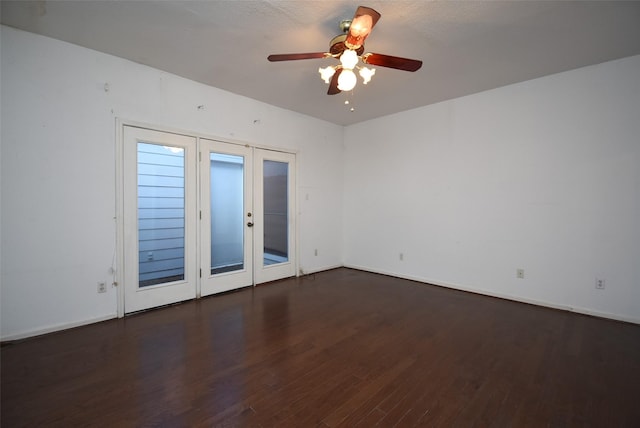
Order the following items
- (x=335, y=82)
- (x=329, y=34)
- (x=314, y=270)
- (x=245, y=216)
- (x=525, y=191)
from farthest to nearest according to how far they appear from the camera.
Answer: (x=314, y=270), (x=245, y=216), (x=525, y=191), (x=335, y=82), (x=329, y=34)

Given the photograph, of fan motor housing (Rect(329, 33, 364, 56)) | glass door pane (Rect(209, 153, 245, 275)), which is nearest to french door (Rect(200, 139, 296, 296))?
glass door pane (Rect(209, 153, 245, 275))

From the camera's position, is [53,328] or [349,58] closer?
[349,58]

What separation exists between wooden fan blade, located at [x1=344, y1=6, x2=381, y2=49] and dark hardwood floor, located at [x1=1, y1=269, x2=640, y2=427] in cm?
257

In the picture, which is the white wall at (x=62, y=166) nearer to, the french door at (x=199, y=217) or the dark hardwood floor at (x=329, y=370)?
the french door at (x=199, y=217)

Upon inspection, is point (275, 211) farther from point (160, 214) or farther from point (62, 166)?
point (62, 166)

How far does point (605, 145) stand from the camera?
10.5 feet

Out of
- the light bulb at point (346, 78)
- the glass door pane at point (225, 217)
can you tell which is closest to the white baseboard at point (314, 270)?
the glass door pane at point (225, 217)

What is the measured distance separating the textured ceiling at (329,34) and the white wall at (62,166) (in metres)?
0.25

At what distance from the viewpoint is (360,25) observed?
6.47 feet

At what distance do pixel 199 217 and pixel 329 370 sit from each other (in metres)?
2.62

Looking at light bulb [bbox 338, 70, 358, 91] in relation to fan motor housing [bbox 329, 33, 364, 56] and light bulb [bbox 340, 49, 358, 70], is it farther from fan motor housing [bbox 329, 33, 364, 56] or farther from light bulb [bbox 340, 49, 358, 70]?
fan motor housing [bbox 329, 33, 364, 56]

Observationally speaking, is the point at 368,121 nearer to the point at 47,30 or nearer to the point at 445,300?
the point at 445,300

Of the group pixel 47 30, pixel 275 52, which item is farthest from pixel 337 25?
pixel 47 30

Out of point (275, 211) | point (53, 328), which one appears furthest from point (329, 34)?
point (53, 328)
